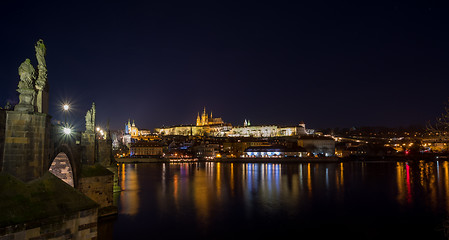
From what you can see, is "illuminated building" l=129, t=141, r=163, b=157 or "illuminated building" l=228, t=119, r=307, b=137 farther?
"illuminated building" l=228, t=119, r=307, b=137

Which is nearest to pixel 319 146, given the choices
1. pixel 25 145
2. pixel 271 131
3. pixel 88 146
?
pixel 271 131

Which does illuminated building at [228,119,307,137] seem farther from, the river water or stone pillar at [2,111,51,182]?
stone pillar at [2,111,51,182]

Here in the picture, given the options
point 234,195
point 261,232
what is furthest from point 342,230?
point 234,195

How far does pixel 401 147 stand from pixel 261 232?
141372 mm

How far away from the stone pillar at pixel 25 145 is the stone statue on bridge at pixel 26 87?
0.15 m

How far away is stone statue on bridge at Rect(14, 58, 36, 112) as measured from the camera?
7891 mm

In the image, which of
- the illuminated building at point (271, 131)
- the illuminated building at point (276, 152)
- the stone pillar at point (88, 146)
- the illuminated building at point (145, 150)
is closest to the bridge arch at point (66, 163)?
the stone pillar at point (88, 146)

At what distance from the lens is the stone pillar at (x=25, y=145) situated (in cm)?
Answer: 761

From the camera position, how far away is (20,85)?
788 cm

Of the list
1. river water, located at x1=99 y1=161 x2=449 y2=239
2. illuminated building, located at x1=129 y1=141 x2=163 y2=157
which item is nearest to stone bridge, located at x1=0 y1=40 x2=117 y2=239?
river water, located at x1=99 y1=161 x2=449 y2=239

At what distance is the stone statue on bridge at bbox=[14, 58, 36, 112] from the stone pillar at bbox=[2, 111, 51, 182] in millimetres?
154

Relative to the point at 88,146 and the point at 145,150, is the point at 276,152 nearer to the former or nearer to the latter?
the point at 145,150

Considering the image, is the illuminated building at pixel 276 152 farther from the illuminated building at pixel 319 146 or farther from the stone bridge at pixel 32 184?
the stone bridge at pixel 32 184

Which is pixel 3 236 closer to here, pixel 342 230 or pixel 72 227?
pixel 72 227
